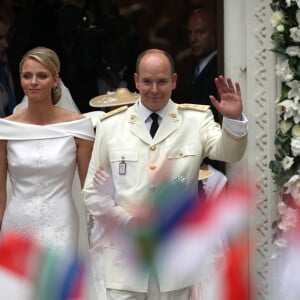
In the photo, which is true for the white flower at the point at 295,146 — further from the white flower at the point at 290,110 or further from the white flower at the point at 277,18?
the white flower at the point at 277,18

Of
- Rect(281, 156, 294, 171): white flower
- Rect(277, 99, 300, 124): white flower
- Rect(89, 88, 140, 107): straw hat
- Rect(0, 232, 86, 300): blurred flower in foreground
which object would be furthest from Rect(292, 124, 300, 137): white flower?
Rect(0, 232, 86, 300): blurred flower in foreground

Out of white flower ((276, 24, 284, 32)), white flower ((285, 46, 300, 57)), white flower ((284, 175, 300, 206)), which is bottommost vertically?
white flower ((284, 175, 300, 206))

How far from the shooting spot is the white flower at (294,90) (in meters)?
6.52

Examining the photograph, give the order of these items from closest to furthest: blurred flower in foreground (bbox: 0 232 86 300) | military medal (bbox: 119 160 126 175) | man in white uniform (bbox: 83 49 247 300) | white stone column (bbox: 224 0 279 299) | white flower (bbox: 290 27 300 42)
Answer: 1. blurred flower in foreground (bbox: 0 232 86 300)
2. man in white uniform (bbox: 83 49 247 300)
3. military medal (bbox: 119 160 126 175)
4. white flower (bbox: 290 27 300 42)
5. white stone column (bbox: 224 0 279 299)

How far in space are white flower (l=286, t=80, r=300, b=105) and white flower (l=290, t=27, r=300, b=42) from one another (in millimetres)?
266

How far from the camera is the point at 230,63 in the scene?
700 cm

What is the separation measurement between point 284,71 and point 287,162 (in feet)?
1.87

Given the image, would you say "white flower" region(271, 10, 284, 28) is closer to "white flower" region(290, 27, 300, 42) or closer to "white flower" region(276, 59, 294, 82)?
"white flower" region(290, 27, 300, 42)

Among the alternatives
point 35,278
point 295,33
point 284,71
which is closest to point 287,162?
point 284,71

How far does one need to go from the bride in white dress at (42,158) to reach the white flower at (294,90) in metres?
1.48

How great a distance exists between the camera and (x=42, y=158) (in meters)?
5.59

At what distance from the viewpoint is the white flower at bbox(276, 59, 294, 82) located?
6547mm

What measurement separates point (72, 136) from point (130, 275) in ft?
3.52

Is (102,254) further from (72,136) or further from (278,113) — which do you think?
(278,113)
